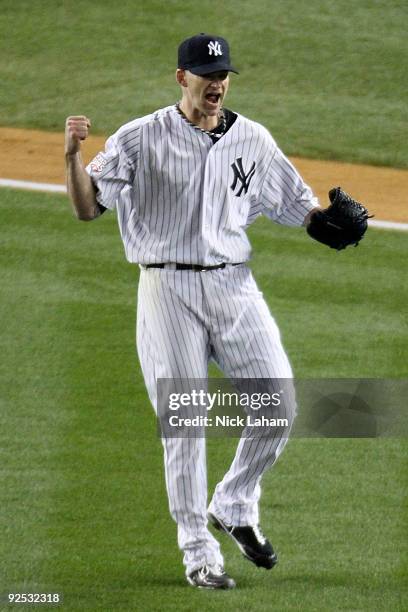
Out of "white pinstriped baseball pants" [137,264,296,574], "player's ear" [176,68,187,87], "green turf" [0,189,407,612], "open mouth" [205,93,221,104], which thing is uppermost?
"player's ear" [176,68,187,87]

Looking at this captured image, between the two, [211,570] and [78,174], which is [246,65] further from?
[211,570]

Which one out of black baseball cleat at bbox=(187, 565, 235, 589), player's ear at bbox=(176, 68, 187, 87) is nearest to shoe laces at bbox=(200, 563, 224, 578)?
black baseball cleat at bbox=(187, 565, 235, 589)

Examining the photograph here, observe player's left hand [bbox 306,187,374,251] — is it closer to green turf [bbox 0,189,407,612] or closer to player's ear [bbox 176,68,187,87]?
player's ear [bbox 176,68,187,87]

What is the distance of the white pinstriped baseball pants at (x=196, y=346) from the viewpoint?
236 inches

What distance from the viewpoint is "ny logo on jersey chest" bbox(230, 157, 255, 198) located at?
6090mm

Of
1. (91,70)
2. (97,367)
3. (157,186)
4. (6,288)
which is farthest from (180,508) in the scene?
(91,70)

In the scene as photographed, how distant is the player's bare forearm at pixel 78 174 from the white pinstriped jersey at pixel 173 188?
0.19 ft

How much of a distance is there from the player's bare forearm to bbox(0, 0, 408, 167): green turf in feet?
25.9

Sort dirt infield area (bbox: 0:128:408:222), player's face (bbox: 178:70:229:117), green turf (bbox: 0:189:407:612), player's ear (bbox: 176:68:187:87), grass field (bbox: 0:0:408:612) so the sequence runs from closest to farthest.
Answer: player's face (bbox: 178:70:229:117)
player's ear (bbox: 176:68:187:87)
green turf (bbox: 0:189:407:612)
grass field (bbox: 0:0:408:612)
dirt infield area (bbox: 0:128:408:222)

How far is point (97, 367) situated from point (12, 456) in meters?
1.27

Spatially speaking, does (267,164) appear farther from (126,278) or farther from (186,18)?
(186,18)

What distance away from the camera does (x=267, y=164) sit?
20.6 ft

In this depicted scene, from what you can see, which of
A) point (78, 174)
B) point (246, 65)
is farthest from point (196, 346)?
point (246, 65)

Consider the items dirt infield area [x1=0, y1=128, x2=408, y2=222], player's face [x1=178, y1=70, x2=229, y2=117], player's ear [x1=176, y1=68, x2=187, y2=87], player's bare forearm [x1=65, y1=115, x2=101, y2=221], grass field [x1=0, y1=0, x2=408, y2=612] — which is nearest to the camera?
player's bare forearm [x1=65, y1=115, x2=101, y2=221]
